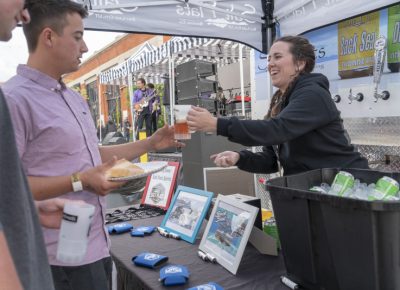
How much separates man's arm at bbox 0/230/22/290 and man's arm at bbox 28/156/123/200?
0.67m

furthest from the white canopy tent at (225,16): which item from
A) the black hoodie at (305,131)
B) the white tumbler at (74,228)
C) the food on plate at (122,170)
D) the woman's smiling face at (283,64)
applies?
the white tumbler at (74,228)

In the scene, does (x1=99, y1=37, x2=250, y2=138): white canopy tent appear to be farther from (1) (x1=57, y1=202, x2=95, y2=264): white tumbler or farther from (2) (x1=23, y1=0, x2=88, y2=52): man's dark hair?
(1) (x1=57, y1=202, x2=95, y2=264): white tumbler

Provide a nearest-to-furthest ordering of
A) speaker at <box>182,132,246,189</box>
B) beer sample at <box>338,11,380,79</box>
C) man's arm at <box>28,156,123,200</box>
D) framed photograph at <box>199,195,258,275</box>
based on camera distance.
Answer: man's arm at <box>28,156,123,200</box> → framed photograph at <box>199,195,258,275</box> → beer sample at <box>338,11,380,79</box> → speaker at <box>182,132,246,189</box>

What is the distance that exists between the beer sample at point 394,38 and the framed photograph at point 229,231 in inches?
72.5

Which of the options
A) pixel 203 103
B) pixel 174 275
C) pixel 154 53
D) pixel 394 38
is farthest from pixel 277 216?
pixel 154 53

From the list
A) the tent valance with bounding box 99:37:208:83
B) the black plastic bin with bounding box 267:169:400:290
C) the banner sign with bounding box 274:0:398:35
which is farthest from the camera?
the tent valance with bounding box 99:37:208:83

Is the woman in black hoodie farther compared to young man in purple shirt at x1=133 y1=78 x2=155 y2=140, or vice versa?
young man in purple shirt at x1=133 y1=78 x2=155 y2=140

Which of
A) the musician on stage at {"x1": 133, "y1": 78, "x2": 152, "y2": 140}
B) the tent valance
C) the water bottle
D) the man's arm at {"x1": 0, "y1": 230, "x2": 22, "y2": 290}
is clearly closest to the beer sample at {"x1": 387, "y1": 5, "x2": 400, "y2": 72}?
the water bottle

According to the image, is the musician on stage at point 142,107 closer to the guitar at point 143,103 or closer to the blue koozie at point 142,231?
the guitar at point 143,103

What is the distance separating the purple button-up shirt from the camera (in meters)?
1.37

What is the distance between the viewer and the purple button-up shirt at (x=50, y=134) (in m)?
Result: 1.37

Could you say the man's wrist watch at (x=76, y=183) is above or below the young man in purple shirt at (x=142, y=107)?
below

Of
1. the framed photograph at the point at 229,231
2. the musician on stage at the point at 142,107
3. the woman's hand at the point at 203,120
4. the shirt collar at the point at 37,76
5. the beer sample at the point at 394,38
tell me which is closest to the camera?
the shirt collar at the point at 37,76

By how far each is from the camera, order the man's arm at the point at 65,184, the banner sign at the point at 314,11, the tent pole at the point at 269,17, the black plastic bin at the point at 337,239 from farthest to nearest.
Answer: the tent pole at the point at 269,17 < the banner sign at the point at 314,11 < the man's arm at the point at 65,184 < the black plastic bin at the point at 337,239
